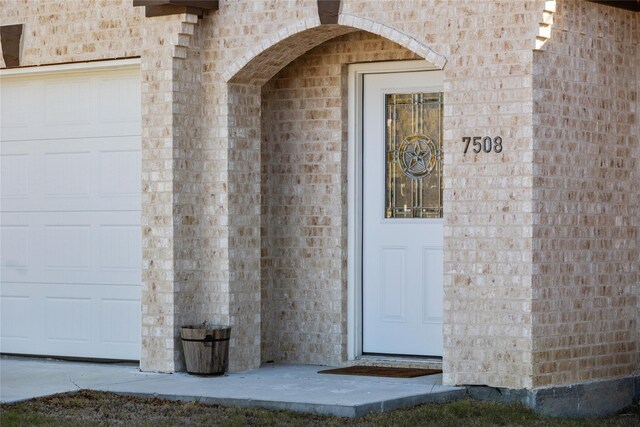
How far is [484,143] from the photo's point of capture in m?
9.94

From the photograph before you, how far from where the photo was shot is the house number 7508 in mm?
9883

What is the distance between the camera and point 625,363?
10875 millimetres

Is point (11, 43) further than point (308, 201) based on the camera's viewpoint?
Yes

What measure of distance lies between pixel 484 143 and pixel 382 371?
235 cm

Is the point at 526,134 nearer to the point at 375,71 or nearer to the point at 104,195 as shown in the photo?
the point at 375,71

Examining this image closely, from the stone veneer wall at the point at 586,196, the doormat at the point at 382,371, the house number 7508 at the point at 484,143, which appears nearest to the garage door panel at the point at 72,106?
the doormat at the point at 382,371

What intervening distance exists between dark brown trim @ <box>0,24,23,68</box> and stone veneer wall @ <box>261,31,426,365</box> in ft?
7.81

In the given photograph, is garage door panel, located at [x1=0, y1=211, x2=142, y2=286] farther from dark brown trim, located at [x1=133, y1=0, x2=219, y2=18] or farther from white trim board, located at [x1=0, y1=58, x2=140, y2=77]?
dark brown trim, located at [x1=133, y1=0, x2=219, y2=18]

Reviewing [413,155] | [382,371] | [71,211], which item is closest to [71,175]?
[71,211]

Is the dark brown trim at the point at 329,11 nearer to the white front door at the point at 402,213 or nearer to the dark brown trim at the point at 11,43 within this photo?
the white front door at the point at 402,213

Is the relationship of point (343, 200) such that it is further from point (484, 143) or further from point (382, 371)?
point (484, 143)

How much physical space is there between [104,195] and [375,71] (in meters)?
2.78

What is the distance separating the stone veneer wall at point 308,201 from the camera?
1155cm

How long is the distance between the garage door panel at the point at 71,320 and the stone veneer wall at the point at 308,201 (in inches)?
50.5
